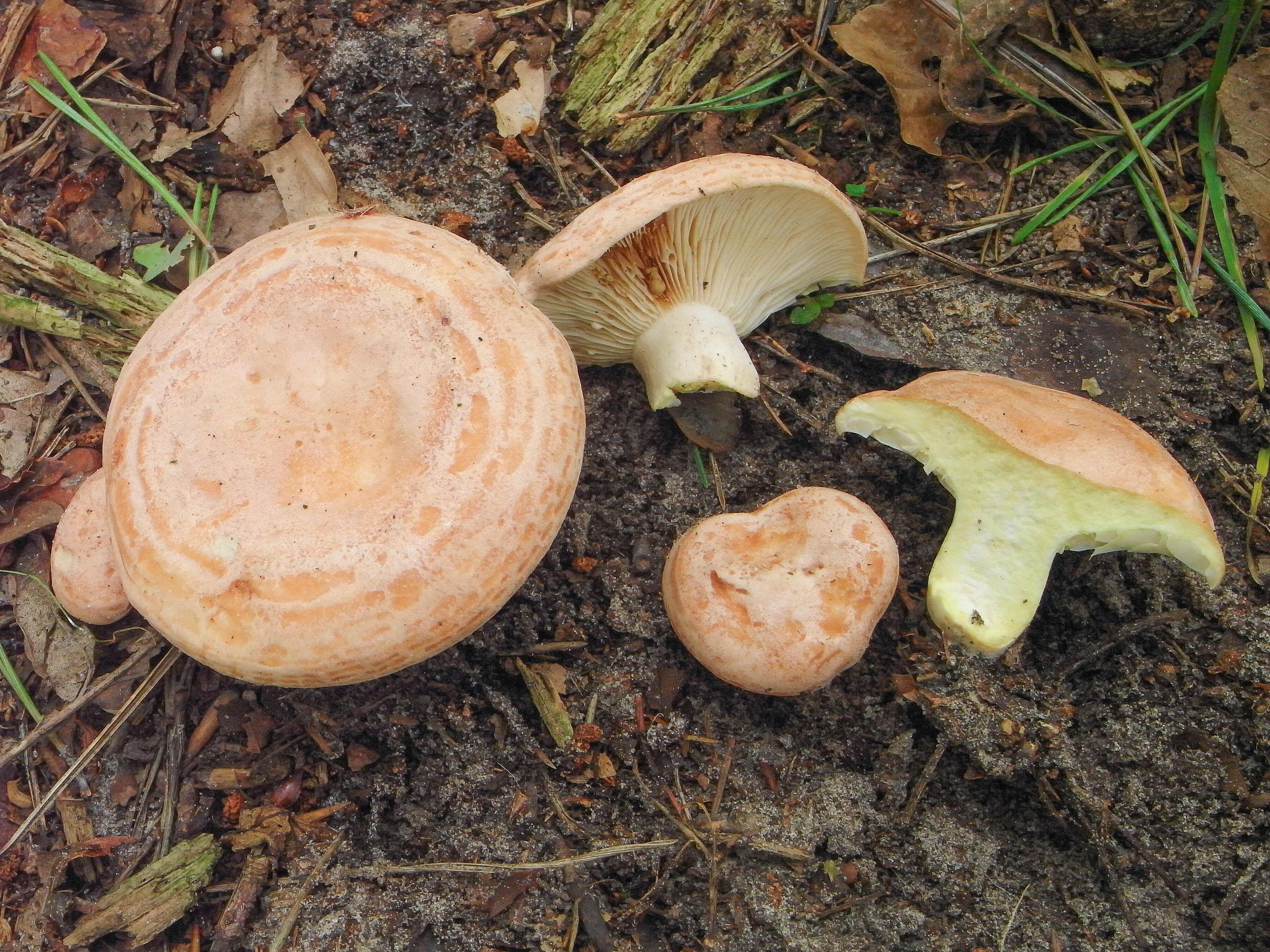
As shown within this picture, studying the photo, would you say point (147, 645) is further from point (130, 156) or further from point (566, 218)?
point (566, 218)

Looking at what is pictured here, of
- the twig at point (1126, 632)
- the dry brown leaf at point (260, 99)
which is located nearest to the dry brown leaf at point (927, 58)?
the twig at point (1126, 632)

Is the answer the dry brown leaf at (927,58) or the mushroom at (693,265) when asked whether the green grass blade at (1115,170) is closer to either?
the dry brown leaf at (927,58)

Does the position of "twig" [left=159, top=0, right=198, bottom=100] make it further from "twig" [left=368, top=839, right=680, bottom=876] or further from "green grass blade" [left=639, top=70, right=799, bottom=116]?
"twig" [left=368, top=839, right=680, bottom=876]

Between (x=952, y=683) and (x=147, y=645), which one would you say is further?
(x=147, y=645)

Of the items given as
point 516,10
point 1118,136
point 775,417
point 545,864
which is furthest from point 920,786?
point 516,10

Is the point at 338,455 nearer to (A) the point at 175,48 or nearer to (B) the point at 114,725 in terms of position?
(B) the point at 114,725

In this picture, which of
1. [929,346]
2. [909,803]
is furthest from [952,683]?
[929,346]

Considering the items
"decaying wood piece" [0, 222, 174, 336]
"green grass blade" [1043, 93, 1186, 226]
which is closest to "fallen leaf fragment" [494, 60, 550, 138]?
"decaying wood piece" [0, 222, 174, 336]
